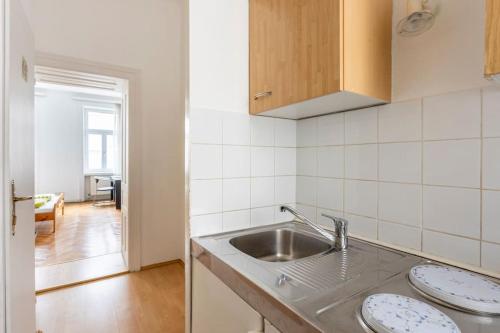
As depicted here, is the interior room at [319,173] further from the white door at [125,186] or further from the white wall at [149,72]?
the white wall at [149,72]

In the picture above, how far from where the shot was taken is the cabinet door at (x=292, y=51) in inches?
32.9

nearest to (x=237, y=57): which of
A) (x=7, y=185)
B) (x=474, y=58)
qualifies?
(x=474, y=58)

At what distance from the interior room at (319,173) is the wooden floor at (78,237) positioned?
1.03m

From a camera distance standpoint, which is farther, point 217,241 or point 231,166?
point 231,166

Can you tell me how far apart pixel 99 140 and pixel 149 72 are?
5.06 meters

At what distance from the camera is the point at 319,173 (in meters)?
1.31

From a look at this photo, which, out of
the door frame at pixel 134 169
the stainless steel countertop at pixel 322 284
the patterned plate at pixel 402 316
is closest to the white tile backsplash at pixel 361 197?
the stainless steel countertop at pixel 322 284

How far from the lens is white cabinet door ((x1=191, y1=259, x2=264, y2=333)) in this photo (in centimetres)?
74

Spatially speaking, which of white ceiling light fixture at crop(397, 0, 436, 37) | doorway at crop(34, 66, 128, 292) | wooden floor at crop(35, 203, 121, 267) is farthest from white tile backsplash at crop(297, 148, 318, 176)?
wooden floor at crop(35, 203, 121, 267)

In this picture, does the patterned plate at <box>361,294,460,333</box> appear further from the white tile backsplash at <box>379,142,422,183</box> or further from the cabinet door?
the cabinet door

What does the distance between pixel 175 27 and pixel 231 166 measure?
2184mm

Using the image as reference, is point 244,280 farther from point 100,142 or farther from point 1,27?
point 100,142

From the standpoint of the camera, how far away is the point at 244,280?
2.46 ft

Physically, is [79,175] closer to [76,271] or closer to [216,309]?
[76,271]
